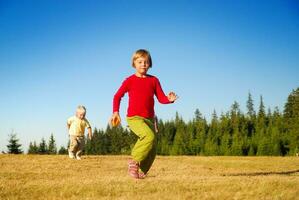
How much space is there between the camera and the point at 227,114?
142875 millimetres

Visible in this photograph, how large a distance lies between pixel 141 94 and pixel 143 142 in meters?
1.09

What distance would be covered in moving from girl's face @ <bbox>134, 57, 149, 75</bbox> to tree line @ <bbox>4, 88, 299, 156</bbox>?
258ft

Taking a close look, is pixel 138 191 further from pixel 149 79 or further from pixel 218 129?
pixel 218 129

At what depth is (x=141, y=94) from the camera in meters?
8.46

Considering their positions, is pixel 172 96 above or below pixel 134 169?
above

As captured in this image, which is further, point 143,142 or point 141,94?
point 141,94

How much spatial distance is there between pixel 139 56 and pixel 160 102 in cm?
109

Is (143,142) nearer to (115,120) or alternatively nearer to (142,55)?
(115,120)

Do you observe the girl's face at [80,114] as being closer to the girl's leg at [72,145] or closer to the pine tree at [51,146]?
the girl's leg at [72,145]

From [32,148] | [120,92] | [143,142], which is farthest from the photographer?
[32,148]

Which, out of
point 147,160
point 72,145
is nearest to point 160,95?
point 147,160

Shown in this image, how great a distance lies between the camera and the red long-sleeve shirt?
8414mm

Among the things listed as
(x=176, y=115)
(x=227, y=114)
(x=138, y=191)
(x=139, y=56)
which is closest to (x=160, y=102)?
(x=139, y=56)

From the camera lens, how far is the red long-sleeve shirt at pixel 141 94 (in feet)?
27.6
